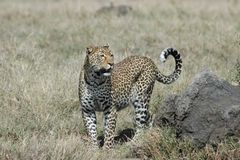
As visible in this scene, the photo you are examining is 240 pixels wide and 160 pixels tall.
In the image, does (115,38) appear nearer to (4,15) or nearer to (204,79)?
(4,15)

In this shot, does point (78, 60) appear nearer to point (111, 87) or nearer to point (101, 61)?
point (111, 87)

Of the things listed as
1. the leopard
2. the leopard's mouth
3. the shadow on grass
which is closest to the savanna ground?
the shadow on grass

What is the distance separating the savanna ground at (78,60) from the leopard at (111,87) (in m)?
0.38

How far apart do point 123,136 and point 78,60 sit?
384cm

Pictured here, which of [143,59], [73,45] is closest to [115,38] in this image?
[73,45]

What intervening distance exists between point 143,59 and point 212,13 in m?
12.4

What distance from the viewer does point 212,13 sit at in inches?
877

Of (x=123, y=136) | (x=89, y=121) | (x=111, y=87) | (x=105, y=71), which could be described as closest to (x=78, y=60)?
(x=123, y=136)

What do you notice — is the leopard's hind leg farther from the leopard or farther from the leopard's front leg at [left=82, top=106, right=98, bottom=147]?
the leopard's front leg at [left=82, top=106, right=98, bottom=147]

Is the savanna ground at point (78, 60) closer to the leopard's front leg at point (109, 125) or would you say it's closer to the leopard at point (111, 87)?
the leopard's front leg at point (109, 125)

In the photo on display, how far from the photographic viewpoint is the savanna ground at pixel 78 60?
798 cm

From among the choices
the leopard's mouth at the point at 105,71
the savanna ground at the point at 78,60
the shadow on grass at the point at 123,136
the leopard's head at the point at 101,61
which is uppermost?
the leopard's head at the point at 101,61

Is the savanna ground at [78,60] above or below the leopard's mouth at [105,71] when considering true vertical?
below

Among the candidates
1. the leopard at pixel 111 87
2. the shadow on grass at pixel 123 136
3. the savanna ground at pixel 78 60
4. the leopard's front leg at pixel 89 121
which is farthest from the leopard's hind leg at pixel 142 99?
the leopard's front leg at pixel 89 121
